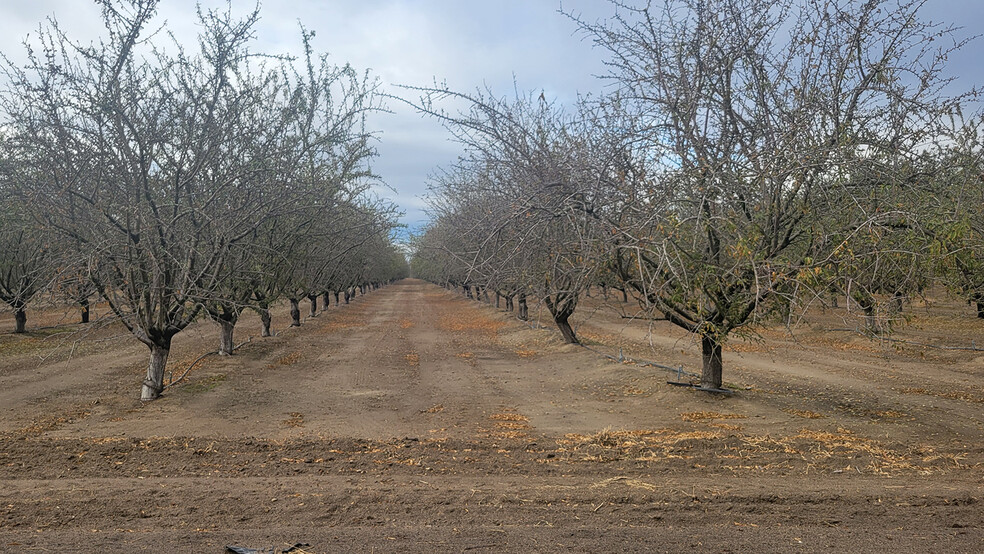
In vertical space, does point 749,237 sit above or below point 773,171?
below

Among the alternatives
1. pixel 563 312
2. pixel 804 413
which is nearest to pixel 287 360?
pixel 563 312

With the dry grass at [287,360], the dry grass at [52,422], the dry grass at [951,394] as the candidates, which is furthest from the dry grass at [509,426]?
the dry grass at [287,360]

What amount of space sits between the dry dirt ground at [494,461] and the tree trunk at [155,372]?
0.24 metres

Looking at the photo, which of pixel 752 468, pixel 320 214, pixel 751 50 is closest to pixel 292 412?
pixel 320 214

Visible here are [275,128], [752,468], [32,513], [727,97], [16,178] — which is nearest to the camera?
[32,513]

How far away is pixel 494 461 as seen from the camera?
23.0ft

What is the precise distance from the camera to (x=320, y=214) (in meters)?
14.6

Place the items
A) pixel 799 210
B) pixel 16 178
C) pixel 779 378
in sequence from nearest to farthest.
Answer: pixel 799 210, pixel 16 178, pixel 779 378

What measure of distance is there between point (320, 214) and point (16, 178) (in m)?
5.68

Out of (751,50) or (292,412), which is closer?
(751,50)

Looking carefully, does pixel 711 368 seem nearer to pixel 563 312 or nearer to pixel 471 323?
pixel 563 312

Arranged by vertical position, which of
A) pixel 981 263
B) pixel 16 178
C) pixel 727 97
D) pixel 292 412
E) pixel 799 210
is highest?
pixel 727 97

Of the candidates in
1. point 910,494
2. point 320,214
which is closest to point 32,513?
point 910,494

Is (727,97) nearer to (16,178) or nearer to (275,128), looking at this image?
(275,128)
